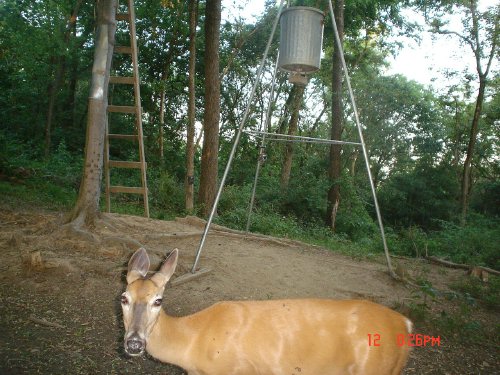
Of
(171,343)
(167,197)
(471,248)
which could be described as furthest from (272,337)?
(167,197)

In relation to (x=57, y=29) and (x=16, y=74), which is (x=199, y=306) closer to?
(x=57, y=29)

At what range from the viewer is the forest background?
13.0 meters

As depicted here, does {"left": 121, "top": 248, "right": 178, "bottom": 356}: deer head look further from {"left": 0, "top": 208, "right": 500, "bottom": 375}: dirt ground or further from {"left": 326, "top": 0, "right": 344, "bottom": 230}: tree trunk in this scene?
{"left": 326, "top": 0, "right": 344, "bottom": 230}: tree trunk

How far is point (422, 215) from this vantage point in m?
23.5

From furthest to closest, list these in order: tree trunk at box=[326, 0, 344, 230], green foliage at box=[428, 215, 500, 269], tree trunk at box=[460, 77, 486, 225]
→ tree trunk at box=[460, 77, 486, 225]
tree trunk at box=[326, 0, 344, 230]
green foliage at box=[428, 215, 500, 269]

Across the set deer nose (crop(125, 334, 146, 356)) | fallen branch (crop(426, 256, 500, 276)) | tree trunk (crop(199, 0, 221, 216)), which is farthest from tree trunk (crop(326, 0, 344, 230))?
deer nose (crop(125, 334, 146, 356))

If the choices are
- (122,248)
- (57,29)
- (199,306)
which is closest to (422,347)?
(199,306)

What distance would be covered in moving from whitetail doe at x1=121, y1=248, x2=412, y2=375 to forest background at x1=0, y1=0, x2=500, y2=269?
7422 millimetres

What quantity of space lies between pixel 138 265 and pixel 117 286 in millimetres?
2130

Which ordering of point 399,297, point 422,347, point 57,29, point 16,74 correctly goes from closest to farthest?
1. point 422,347
2. point 399,297
3. point 57,29
4. point 16,74

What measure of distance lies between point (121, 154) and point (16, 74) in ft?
26.5

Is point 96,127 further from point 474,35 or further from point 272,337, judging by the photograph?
point 474,35

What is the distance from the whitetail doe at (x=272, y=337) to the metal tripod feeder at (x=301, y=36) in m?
4.04

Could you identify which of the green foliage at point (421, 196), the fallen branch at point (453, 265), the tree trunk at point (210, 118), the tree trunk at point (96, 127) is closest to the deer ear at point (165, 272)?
the tree trunk at point (96, 127)
